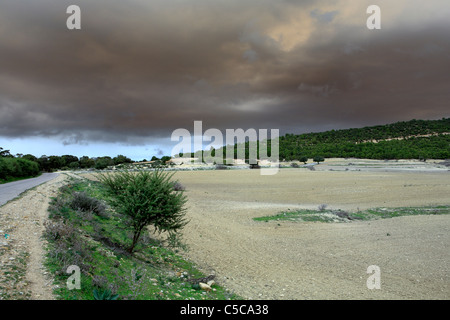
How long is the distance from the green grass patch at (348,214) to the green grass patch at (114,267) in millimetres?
8977

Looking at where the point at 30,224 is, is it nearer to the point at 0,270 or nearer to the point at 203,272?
the point at 0,270

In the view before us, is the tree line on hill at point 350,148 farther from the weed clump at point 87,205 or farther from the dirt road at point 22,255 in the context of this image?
the dirt road at point 22,255

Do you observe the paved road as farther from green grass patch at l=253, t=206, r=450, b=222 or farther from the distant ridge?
the distant ridge

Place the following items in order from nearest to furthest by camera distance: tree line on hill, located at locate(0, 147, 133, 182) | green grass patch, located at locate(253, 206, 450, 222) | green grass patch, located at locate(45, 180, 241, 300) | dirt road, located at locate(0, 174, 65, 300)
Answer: dirt road, located at locate(0, 174, 65, 300)
green grass patch, located at locate(45, 180, 241, 300)
green grass patch, located at locate(253, 206, 450, 222)
tree line on hill, located at locate(0, 147, 133, 182)

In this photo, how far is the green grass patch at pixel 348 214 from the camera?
18094 mm

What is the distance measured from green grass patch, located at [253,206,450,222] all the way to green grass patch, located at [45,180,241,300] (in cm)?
898

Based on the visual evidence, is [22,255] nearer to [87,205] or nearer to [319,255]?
[87,205]

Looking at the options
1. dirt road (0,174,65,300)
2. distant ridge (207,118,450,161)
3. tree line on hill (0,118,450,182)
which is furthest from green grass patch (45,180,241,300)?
distant ridge (207,118,450,161)

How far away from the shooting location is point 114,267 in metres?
7.91

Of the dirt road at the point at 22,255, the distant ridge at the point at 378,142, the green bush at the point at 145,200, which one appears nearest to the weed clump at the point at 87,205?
the dirt road at the point at 22,255

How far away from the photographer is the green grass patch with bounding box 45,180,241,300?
6281mm

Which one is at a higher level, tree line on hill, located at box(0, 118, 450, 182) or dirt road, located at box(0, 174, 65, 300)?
tree line on hill, located at box(0, 118, 450, 182)

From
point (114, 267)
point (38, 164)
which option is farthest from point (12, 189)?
point (38, 164)
